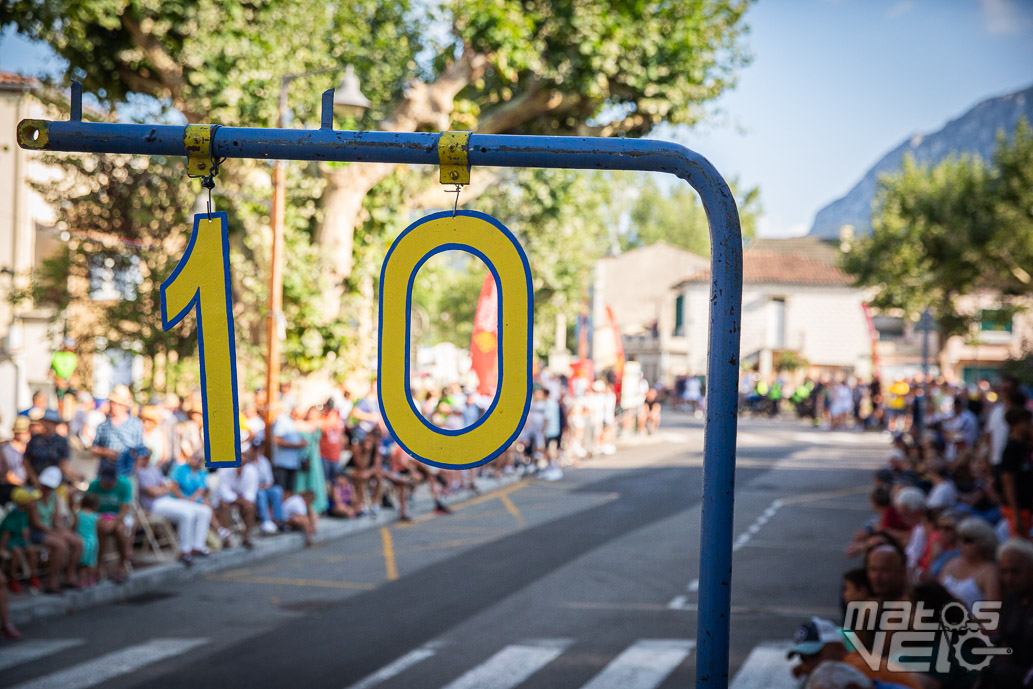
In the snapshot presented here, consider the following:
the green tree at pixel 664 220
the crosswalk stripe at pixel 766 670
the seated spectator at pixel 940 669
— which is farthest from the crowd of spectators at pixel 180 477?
the green tree at pixel 664 220

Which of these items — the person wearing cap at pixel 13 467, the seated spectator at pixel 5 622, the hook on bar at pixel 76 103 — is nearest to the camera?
the hook on bar at pixel 76 103

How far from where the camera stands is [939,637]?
5559 millimetres

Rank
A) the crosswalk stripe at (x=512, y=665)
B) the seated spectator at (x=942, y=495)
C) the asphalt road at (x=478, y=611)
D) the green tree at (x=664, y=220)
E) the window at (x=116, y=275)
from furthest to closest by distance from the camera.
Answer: the green tree at (x=664, y=220) → the window at (x=116, y=275) → the seated spectator at (x=942, y=495) → the asphalt road at (x=478, y=611) → the crosswalk stripe at (x=512, y=665)

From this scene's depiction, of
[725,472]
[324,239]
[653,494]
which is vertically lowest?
[653,494]

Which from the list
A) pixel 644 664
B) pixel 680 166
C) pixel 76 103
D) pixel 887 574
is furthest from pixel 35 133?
pixel 644 664

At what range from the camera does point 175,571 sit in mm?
10953

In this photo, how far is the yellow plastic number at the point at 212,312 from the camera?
343 cm

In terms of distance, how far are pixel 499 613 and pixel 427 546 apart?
3.77 m

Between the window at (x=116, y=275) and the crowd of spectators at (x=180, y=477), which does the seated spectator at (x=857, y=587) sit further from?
the window at (x=116, y=275)

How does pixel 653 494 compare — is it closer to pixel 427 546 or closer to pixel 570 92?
pixel 427 546

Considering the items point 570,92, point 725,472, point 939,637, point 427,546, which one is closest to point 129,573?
point 427,546

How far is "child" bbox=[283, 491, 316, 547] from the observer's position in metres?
13.3

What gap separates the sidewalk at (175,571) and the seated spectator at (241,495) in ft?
1.12

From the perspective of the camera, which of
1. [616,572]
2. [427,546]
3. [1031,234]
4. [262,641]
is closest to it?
[262,641]
